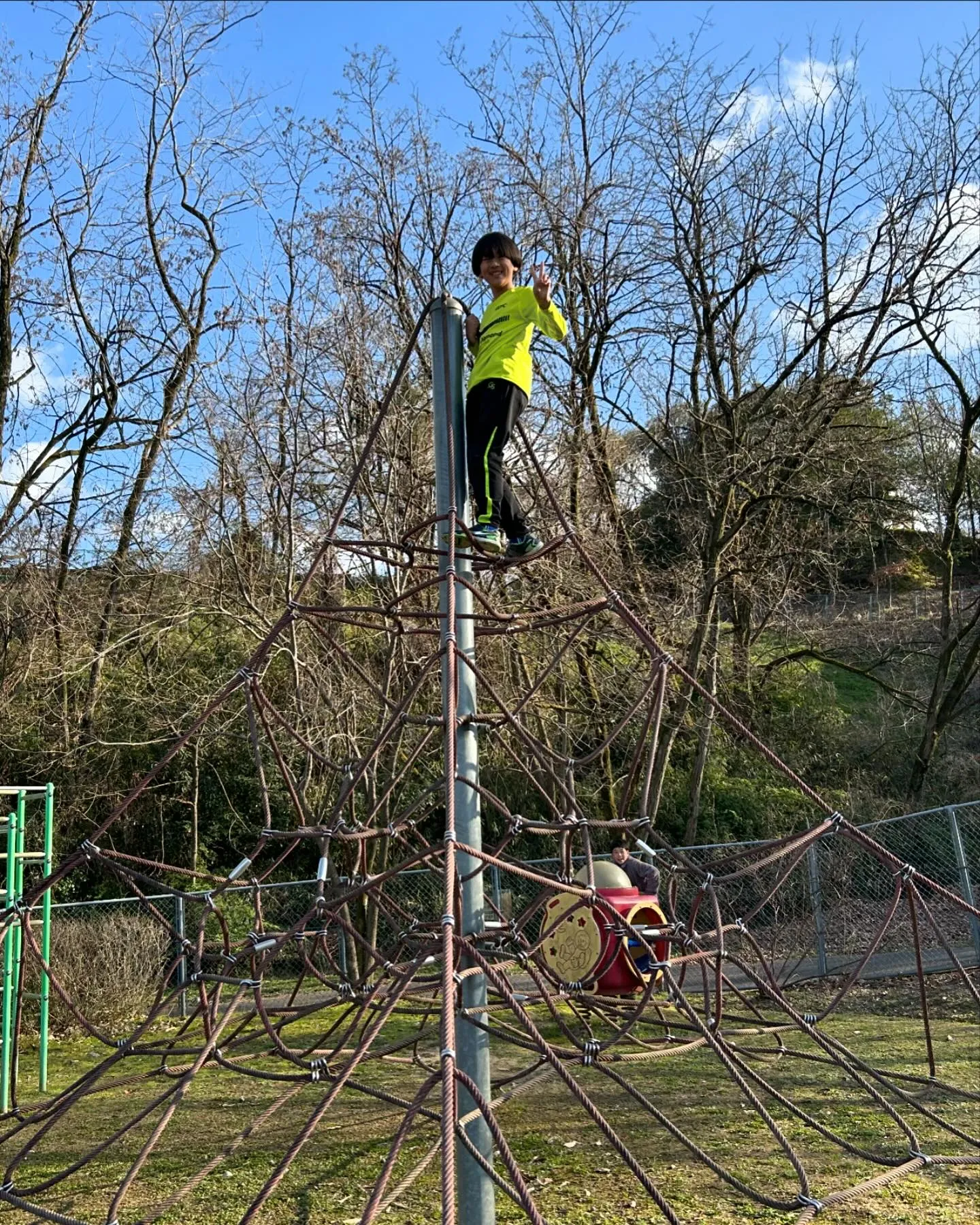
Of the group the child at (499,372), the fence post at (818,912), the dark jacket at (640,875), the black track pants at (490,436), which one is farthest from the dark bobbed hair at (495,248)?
the fence post at (818,912)

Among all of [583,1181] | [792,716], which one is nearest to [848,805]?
[792,716]

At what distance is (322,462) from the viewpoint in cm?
779

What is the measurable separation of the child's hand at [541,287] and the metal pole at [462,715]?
0.24 metres

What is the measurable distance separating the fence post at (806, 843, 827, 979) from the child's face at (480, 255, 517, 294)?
225 inches

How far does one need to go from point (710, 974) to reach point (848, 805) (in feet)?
13.2

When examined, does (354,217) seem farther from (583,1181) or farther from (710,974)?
(583,1181)

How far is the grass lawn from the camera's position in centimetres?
345

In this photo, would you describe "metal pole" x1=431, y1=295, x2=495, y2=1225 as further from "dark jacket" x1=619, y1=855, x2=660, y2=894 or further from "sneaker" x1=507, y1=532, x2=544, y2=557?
"dark jacket" x1=619, y1=855, x2=660, y2=894

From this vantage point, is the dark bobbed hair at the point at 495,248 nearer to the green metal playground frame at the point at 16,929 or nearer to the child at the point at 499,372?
the child at the point at 499,372

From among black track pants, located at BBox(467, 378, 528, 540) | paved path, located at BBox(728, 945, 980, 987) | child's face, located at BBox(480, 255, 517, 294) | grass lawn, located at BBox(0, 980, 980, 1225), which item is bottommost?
paved path, located at BBox(728, 945, 980, 987)

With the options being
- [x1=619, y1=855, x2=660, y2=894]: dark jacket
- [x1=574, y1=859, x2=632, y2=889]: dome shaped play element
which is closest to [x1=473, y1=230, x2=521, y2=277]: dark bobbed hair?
[x1=574, y1=859, x2=632, y2=889]: dome shaped play element

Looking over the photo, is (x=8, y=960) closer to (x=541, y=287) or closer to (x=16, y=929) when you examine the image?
(x=16, y=929)

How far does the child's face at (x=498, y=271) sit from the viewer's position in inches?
135

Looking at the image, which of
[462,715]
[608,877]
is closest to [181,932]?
[608,877]
